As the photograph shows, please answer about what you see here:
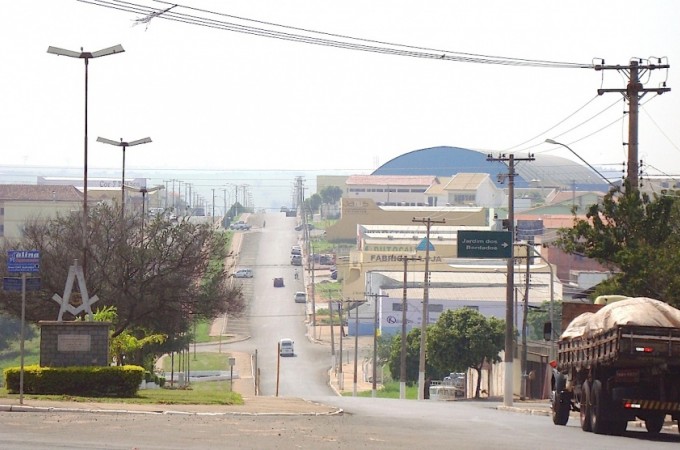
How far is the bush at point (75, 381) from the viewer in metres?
30.4

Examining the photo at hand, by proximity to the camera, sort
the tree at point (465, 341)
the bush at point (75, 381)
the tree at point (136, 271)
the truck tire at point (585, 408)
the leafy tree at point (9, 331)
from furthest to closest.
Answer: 1. the leafy tree at point (9, 331)
2. the tree at point (465, 341)
3. the tree at point (136, 271)
4. the bush at point (75, 381)
5. the truck tire at point (585, 408)

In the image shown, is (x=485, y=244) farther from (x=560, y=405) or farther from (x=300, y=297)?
(x=300, y=297)

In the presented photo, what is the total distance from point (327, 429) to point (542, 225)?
116m

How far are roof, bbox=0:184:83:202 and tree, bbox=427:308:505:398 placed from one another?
8624cm

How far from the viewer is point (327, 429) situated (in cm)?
2309

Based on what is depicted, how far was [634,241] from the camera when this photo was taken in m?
41.4

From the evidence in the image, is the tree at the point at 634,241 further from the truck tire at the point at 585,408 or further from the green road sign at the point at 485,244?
the truck tire at the point at 585,408

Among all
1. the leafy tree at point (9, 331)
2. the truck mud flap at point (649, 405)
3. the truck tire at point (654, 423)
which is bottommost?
the leafy tree at point (9, 331)

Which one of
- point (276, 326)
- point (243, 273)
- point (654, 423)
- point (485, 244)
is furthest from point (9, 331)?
point (654, 423)

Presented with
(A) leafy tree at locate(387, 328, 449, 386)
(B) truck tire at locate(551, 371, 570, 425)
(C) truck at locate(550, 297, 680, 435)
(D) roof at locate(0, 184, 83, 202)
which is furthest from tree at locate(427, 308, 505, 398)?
(D) roof at locate(0, 184, 83, 202)

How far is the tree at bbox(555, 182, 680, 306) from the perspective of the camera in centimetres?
3844

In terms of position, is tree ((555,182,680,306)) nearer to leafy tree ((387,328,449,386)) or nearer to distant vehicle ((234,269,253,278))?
leafy tree ((387,328,449,386))

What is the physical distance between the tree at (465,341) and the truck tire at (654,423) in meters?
45.4

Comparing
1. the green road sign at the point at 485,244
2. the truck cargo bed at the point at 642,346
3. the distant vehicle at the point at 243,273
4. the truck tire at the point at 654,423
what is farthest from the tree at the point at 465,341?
the distant vehicle at the point at 243,273
